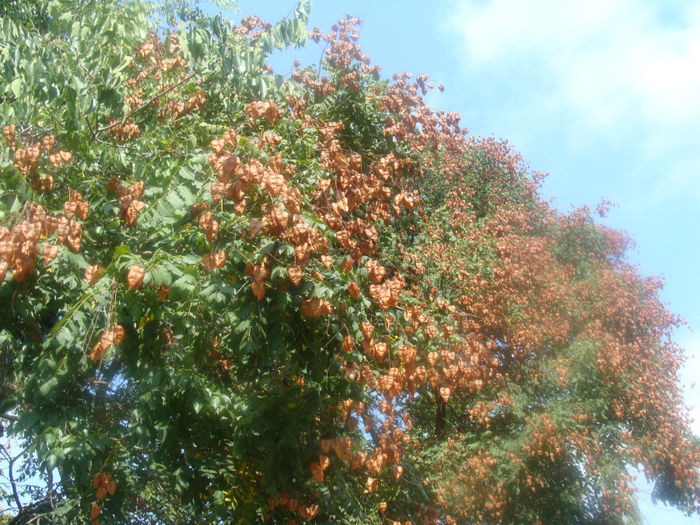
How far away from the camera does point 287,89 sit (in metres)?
5.47

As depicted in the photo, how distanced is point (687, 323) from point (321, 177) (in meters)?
11.5

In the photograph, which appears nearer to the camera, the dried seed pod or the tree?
the dried seed pod

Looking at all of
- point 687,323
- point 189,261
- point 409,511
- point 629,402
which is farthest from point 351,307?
point 687,323

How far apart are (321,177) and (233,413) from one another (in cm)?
226

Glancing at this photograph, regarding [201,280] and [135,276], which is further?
[201,280]

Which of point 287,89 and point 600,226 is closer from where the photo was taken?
point 287,89

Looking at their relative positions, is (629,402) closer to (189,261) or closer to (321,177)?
(321,177)

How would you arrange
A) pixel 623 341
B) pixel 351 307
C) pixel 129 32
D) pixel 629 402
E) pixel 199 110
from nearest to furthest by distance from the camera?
pixel 351 307 → pixel 129 32 → pixel 199 110 → pixel 629 402 → pixel 623 341

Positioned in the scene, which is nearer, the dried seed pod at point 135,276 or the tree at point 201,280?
the dried seed pod at point 135,276

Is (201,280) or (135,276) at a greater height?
(201,280)

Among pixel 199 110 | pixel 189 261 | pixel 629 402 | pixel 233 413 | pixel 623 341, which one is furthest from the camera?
pixel 623 341

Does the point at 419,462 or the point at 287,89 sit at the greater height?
the point at 287,89

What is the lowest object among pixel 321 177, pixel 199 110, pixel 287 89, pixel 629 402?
pixel 629 402

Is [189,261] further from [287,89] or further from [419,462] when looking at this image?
[419,462]
